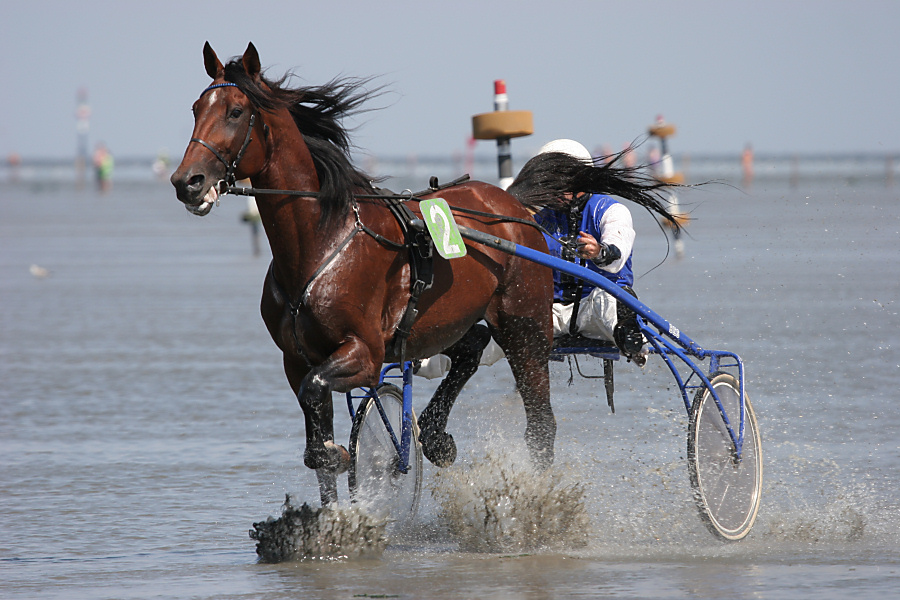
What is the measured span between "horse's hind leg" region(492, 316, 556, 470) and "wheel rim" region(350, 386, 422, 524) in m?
0.54

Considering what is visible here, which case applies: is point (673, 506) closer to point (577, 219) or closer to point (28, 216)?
point (577, 219)

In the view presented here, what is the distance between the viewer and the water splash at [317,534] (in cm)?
518

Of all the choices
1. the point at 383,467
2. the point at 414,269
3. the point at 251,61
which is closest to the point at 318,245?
the point at 414,269

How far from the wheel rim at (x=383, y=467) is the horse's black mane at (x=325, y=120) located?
110cm

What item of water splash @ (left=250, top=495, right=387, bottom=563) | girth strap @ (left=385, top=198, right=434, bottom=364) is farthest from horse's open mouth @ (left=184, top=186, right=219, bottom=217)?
water splash @ (left=250, top=495, right=387, bottom=563)

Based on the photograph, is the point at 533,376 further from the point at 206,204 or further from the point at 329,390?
the point at 206,204

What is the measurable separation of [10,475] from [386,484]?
2489mm

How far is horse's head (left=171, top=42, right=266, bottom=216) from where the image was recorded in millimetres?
4457

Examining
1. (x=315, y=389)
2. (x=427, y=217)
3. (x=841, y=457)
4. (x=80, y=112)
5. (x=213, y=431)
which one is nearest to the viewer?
(x=315, y=389)

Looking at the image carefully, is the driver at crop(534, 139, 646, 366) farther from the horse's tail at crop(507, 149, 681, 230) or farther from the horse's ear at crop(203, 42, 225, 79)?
the horse's ear at crop(203, 42, 225, 79)

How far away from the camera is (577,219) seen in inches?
246

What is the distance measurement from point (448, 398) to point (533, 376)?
1.42 feet

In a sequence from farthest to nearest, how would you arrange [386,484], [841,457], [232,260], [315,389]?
1. [232,260]
2. [841,457]
3. [386,484]
4. [315,389]

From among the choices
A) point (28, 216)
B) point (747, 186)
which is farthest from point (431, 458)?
point (747, 186)
